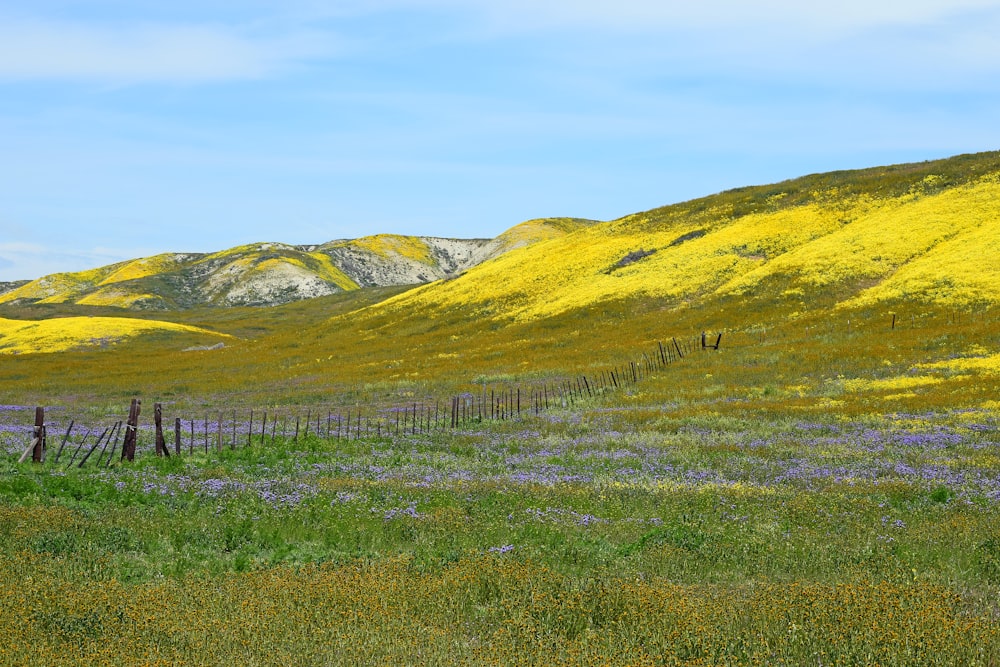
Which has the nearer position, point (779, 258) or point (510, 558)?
point (510, 558)

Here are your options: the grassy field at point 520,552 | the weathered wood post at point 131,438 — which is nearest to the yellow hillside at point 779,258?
the grassy field at point 520,552

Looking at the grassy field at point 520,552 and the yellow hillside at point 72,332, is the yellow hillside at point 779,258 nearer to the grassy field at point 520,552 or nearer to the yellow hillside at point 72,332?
the yellow hillside at point 72,332

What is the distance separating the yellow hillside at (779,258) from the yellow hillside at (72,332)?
44.1 m

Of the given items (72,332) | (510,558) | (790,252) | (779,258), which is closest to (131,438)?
(510,558)

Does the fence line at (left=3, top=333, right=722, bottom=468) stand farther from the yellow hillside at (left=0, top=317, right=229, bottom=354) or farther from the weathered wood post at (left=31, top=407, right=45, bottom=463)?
the yellow hillside at (left=0, top=317, right=229, bottom=354)

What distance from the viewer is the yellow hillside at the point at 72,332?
112188 mm

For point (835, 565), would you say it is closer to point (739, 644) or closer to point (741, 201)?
point (739, 644)

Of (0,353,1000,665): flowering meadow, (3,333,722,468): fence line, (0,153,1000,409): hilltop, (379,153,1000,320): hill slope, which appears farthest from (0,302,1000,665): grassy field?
(379,153,1000,320): hill slope

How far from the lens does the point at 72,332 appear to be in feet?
390

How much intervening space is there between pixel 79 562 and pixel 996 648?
→ 11509 mm

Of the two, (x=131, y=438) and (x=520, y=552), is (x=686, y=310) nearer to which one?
(x=131, y=438)

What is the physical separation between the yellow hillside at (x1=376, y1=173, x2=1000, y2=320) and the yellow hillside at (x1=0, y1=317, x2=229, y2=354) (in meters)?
44.1

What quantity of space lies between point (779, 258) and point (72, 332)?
341ft

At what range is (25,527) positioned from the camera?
41.7 feet
